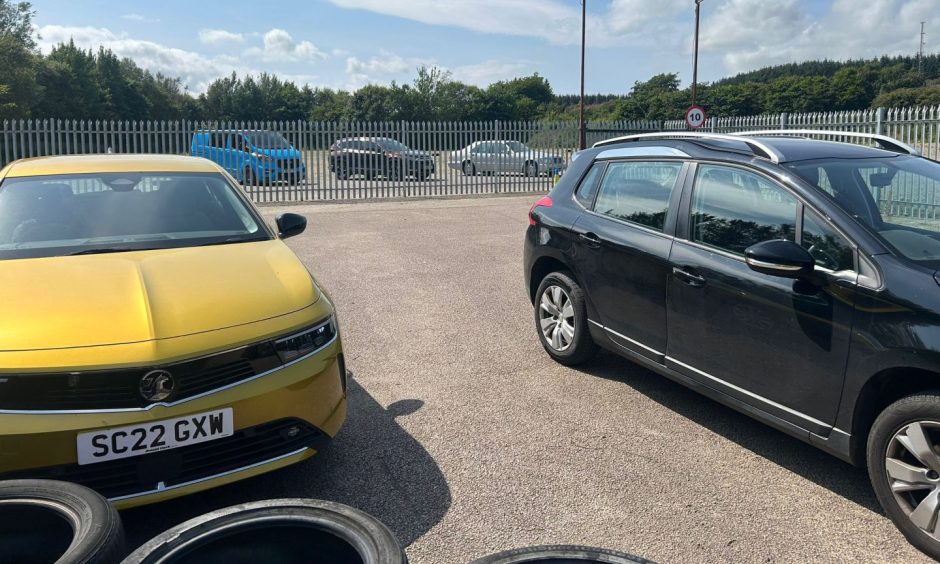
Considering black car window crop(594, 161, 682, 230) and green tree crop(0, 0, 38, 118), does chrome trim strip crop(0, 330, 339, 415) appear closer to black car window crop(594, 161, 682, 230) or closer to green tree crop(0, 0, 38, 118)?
black car window crop(594, 161, 682, 230)

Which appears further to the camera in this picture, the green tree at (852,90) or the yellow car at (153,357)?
the green tree at (852,90)

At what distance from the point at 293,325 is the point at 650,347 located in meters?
2.27

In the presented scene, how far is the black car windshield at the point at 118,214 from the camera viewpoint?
4.04 m

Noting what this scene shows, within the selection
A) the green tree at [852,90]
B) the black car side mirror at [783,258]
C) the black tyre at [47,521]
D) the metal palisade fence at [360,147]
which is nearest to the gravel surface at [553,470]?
the black tyre at [47,521]

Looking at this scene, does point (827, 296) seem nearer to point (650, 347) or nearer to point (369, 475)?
point (650, 347)

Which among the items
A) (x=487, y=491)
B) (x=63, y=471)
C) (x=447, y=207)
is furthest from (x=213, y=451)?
(x=447, y=207)

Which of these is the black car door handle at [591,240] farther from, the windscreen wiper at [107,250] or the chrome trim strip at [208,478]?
the windscreen wiper at [107,250]

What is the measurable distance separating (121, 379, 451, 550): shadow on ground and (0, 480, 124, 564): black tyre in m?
0.80

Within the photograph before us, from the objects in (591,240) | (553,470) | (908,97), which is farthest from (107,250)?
(908,97)

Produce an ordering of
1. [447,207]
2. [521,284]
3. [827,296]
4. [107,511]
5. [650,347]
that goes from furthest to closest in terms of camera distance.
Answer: [447,207] < [521,284] < [650,347] < [827,296] < [107,511]

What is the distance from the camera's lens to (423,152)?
69.1 ft

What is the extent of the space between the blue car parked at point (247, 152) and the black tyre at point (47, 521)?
1723 centimetres

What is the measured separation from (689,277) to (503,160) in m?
18.5

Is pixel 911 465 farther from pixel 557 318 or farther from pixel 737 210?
pixel 557 318
